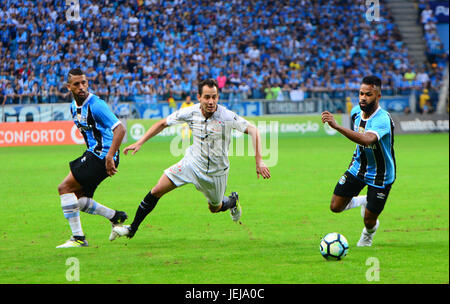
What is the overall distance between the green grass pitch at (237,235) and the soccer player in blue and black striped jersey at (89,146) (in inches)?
18.1

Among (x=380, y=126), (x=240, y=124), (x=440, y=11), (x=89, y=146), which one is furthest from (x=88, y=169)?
(x=440, y=11)

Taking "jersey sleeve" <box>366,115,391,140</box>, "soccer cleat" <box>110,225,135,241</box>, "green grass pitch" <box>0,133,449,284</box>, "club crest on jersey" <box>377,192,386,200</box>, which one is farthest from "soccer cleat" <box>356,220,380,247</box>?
"soccer cleat" <box>110,225,135,241</box>

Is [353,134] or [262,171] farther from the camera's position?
[262,171]

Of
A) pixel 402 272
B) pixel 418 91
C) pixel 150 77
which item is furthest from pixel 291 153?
pixel 402 272

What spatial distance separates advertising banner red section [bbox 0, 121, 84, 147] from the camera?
26.8 m

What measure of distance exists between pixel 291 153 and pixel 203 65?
11115 millimetres

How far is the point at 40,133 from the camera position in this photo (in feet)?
89.5

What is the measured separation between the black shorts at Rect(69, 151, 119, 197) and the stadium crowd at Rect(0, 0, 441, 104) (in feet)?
63.2

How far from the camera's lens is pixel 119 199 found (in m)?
13.3

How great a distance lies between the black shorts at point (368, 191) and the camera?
8.34 m

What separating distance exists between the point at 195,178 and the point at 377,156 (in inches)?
88.4

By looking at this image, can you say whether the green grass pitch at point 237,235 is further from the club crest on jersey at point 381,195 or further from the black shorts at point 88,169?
the black shorts at point 88,169

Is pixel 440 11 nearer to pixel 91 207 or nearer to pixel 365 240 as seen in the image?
pixel 365 240

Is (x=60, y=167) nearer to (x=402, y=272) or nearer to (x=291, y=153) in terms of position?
(x=291, y=153)
